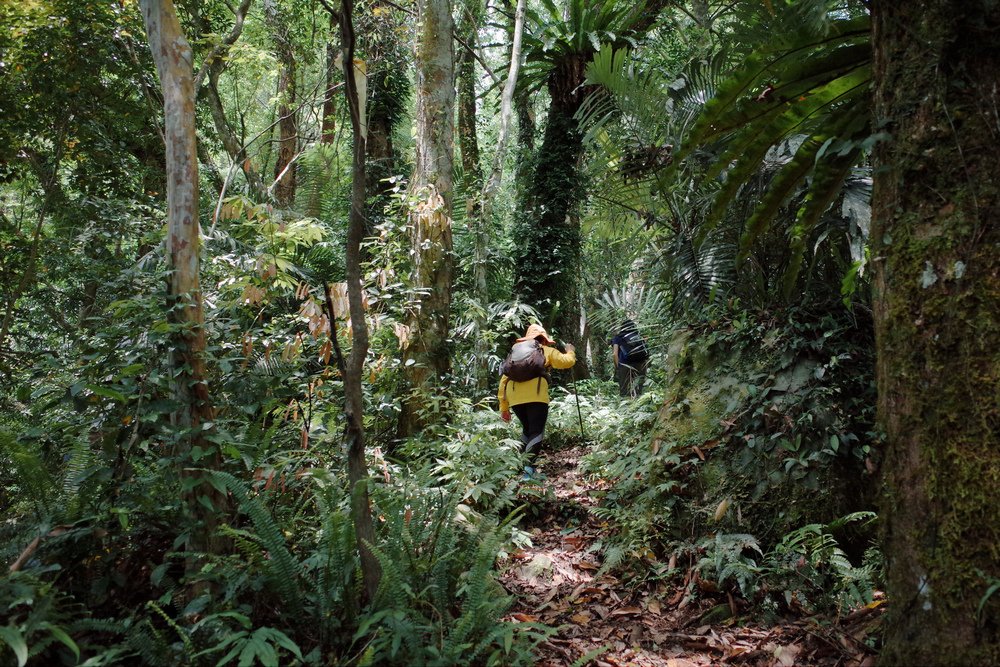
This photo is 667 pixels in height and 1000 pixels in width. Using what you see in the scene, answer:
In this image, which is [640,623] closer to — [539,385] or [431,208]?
[539,385]

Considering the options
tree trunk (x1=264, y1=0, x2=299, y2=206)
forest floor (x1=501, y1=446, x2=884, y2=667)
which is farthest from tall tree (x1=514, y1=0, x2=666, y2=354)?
forest floor (x1=501, y1=446, x2=884, y2=667)

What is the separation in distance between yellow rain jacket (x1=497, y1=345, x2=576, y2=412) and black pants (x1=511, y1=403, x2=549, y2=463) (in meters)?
0.07

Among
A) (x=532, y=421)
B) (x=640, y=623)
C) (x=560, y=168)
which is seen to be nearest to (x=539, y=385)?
Answer: (x=532, y=421)

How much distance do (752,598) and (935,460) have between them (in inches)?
67.6

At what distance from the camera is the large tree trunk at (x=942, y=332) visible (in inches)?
72.4

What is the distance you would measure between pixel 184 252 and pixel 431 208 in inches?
111

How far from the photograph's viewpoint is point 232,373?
375 centimetres

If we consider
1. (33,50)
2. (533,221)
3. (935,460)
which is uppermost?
(33,50)

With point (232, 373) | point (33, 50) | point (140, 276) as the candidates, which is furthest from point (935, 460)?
point (33, 50)

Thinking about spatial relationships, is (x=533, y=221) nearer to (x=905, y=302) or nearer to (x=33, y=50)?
(x=33, y=50)

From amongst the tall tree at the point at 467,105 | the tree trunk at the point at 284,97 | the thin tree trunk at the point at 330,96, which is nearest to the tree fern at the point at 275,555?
the thin tree trunk at the point at 330,96

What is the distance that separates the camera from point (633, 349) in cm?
797

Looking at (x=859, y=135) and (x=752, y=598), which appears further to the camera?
(x=752, y=598)

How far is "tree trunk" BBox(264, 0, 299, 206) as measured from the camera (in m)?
11.2
